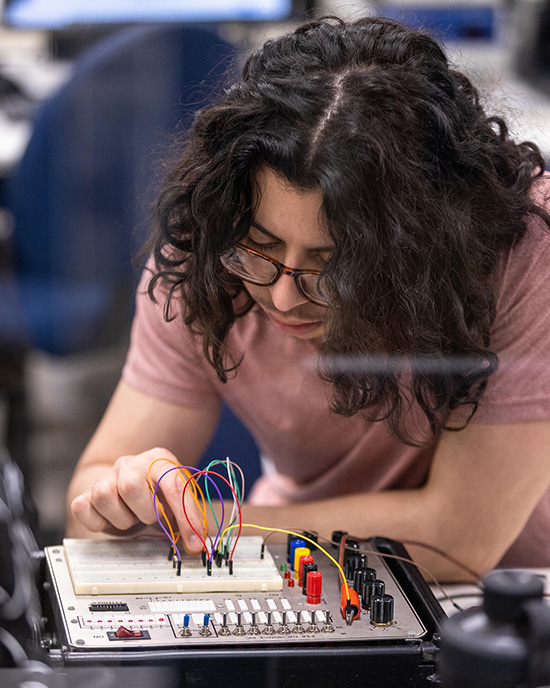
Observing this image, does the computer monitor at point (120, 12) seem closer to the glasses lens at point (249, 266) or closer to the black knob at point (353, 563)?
the glasses lens at point (249, 266)

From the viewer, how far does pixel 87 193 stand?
2.08m

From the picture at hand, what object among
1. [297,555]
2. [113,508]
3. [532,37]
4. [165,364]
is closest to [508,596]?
[297,555]

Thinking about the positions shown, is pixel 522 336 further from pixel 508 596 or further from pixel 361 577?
pixel 508 596

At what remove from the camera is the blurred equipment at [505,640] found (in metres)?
0.54

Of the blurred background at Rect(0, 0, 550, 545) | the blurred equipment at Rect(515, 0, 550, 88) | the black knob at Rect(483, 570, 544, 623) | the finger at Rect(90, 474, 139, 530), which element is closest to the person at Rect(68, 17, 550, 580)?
the finger at Rect(90, 474, 139, 530)

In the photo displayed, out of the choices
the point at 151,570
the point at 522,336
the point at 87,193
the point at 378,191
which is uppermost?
the point at 378,191

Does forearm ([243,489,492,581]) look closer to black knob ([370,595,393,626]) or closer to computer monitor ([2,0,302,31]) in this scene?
black knob ([370,595,393,626])

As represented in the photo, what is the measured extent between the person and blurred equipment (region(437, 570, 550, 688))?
0.39 metres

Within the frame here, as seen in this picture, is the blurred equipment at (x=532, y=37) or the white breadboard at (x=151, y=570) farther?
the blurred equipment at (x=532, y=37)

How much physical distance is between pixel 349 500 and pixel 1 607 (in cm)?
43

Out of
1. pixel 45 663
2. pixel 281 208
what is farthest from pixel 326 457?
pixel 45 663

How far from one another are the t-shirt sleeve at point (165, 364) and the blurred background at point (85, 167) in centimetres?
59

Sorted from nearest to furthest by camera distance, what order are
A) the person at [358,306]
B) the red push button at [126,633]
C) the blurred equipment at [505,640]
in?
the blurred equipment at [505,640], the red push button at [126,633], the person at [358,306]

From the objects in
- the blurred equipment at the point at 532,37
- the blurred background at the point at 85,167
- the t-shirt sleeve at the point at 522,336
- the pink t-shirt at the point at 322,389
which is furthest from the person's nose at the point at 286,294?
the blurred equipment at the point at 532,37
